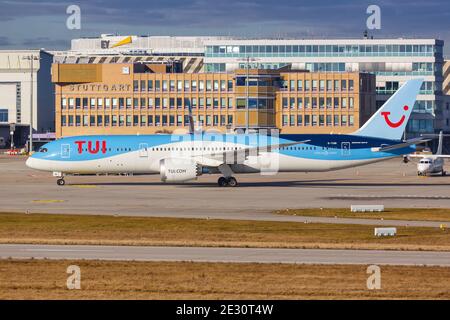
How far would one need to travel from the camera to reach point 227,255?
39.6m

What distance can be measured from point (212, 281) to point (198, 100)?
141 metres

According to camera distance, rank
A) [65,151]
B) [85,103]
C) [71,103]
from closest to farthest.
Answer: [65,151] < [71,103] < [85,103]

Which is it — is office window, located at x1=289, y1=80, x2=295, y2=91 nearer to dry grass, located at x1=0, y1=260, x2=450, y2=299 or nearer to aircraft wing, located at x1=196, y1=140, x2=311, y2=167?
aircraft wing, located at x1=196, y1=140, x2=311, y2=167

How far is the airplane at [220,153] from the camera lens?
83.6 m

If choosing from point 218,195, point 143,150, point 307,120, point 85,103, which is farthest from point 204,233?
point 85,103

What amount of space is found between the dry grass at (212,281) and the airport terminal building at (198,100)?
437 feet

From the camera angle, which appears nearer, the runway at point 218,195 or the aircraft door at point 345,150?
the runway at point 218,195

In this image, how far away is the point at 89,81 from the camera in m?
171

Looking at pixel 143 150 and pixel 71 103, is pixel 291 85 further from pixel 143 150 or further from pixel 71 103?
pixel 143 150

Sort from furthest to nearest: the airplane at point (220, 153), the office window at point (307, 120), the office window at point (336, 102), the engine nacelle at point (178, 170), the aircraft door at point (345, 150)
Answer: the office window at point (307, 120) < the office window at point (336, 102) < the aircraft door at point (345, 150) < the airplane at point (220, 153) < the engine nacelle at point (178, 170)

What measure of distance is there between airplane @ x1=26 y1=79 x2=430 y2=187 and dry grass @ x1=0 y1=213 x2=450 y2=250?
92.7 ft

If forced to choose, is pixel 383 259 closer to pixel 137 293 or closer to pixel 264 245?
pixel 264 245

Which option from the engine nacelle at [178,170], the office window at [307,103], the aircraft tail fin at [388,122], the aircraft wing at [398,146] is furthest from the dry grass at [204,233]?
the office window at [307,103]

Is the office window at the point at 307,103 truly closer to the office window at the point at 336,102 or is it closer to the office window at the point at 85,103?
the office window at the point at 336,102
